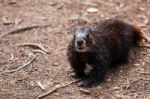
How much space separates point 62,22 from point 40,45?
3.60ft

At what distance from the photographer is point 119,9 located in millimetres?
9203

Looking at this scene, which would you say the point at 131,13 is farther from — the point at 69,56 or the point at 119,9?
the point at 69,56

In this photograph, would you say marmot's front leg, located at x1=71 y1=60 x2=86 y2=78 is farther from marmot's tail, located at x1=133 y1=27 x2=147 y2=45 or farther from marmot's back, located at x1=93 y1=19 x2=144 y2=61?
marmot's tail, located at x1=133 y1=27 x2=147 y2=45

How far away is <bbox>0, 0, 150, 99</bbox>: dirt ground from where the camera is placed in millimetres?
6395

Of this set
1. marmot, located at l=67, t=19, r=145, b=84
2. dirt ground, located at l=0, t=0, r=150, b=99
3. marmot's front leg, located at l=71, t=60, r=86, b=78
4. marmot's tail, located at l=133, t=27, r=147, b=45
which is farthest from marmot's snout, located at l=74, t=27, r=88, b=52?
marmot's tail, located at l=133, t=27, r=147, b=45

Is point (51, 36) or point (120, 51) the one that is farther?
point (51, 36)

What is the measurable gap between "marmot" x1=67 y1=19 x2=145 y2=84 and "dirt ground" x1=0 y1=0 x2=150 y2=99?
0.53 feet

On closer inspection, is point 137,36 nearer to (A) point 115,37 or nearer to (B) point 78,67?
(A) point 115,37

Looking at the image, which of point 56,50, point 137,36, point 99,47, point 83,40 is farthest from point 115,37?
point 56,50

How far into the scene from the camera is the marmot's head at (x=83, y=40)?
6.36 m

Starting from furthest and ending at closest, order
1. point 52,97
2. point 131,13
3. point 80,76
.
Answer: point 131,13 < point 80,76 < point 52,97

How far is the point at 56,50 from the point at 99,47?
1.16 metres

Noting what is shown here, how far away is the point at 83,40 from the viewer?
20.9 ft

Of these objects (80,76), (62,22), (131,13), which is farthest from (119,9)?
(80,76)
